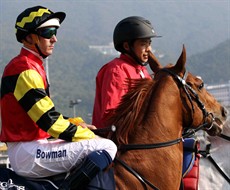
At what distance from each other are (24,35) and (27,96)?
811 millimetres

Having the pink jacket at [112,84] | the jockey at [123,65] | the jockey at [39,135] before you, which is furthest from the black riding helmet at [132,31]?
the jockey at [39,135]

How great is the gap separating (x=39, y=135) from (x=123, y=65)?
1.98 meters

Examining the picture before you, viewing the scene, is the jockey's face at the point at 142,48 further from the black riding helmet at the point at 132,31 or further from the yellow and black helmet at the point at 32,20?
the yellow and black helmet at the point at 32,20

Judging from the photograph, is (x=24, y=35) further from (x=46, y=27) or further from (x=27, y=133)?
(x=27, y=133)

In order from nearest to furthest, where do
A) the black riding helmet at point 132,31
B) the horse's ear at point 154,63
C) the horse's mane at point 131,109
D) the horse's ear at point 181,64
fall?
the horse's mane at point 131,109 < the horse's ear at point 181,64 < the horse's ear at point 154,63 < the black riding helmet at point 132,31

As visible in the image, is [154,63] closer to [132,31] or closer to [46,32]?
[132,31]

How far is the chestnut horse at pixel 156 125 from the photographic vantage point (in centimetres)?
615

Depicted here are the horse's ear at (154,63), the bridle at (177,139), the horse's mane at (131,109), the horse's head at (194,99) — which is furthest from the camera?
the horse's ear at (154,63)

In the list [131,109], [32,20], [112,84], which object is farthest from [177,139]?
[32,20]

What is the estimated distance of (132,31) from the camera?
25.0 feet

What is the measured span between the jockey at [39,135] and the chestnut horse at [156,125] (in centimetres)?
32

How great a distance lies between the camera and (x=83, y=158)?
584 cm

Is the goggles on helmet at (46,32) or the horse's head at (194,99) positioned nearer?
the goggles on helmet at (46,32)

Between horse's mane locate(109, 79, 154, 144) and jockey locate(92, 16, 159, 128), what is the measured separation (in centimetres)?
59
